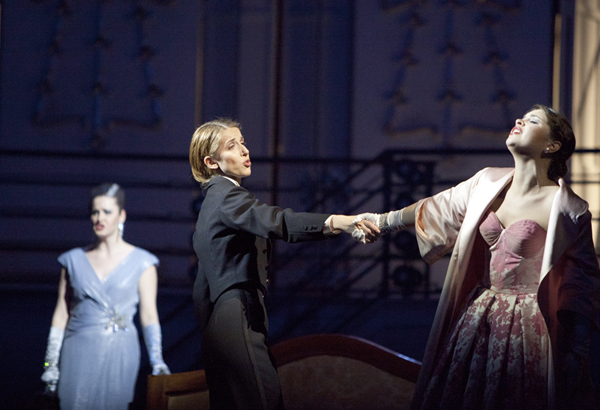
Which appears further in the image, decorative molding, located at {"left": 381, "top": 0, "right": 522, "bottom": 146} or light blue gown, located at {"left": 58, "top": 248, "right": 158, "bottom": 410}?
decorative molding, located at {"left": 381, "top": 0, "right": 522, "bottom": 146}

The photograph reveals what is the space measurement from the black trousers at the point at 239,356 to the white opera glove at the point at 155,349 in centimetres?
75

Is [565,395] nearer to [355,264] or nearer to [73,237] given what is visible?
[355,264]

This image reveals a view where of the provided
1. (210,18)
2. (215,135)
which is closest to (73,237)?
(210,18)

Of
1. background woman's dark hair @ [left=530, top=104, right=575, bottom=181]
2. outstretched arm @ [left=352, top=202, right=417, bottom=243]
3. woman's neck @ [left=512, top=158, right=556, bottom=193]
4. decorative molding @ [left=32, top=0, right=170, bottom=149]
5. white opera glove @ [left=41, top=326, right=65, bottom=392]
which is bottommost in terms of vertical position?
white opera glove @ [left=41, top=326, right=65, bottom=392]

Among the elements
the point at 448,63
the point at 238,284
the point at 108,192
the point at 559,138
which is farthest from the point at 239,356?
the point at 448,63

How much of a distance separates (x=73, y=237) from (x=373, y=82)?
342cm

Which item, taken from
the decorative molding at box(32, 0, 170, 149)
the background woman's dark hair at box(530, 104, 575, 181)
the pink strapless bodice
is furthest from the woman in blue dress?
the decorative molding at box(32, 0, 170, 149)

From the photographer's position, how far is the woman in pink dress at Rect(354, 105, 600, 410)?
62.6 inches

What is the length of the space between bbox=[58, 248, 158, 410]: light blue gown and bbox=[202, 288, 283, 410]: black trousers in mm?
911

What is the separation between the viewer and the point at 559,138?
1688mm

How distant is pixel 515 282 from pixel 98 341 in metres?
1.68

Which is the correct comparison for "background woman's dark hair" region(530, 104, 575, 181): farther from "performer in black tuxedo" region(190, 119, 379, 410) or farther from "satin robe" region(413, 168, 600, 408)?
"performer in black tuxedo" region(190, 119, 379, 410)

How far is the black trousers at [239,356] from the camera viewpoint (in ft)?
4.97

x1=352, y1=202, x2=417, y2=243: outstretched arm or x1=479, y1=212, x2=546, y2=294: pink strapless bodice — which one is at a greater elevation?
x1=352, y1=202, x2=417, y2=243: outstretched arm
